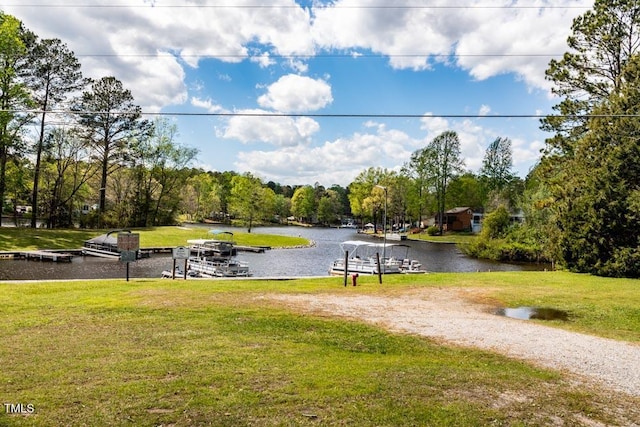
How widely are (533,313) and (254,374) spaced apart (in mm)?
10526

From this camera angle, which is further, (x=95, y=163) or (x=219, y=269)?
(x=95, y=163)

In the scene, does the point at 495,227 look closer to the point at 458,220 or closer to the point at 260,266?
the point at 260,266

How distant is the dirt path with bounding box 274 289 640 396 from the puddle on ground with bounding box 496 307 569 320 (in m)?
0.65

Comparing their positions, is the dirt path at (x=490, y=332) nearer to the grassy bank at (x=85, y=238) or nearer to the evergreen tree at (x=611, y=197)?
the evergreen tree at (x=611, y=197)

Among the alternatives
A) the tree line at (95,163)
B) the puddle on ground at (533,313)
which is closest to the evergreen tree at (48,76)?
the tree line at (95,163)

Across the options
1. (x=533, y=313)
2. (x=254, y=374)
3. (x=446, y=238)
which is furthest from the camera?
(x=446, y=238)

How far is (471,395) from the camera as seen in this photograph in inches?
244

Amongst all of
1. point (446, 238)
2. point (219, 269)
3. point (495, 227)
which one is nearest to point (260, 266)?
point (219, 269)

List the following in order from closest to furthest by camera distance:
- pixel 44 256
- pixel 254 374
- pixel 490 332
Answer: pixel 254 374 < pixel 490 332 < pixel 44 256

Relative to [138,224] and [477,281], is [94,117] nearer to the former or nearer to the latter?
[138,224]

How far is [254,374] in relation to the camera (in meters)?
6.61

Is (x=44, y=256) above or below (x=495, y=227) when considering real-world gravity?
below

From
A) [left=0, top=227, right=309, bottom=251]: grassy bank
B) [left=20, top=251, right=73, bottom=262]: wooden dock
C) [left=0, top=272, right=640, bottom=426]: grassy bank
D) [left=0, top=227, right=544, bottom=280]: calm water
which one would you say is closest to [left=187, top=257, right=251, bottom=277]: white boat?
[left=0, top=227, right=544, bottom=280]: calm water

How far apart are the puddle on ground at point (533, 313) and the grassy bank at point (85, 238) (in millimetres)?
37341
